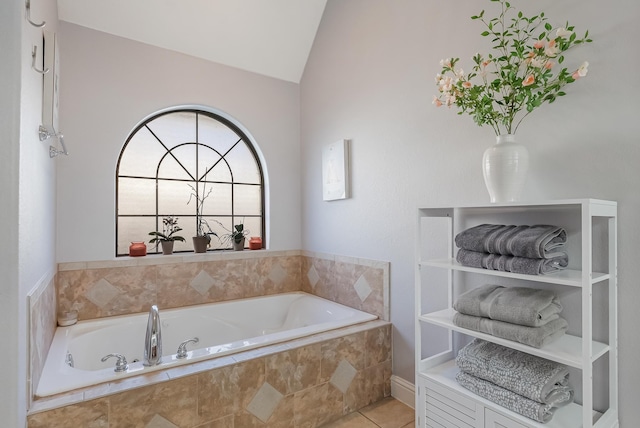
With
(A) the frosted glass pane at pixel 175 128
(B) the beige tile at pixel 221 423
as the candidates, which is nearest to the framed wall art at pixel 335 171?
(A) the frosted glass pane at pixel 175 128

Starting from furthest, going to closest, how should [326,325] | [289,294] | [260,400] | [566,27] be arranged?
[289,294] < [326,325] < [260,400] < [566,27]

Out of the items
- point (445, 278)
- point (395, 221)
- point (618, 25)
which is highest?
point (618, 25)

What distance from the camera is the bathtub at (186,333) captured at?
1471 mm

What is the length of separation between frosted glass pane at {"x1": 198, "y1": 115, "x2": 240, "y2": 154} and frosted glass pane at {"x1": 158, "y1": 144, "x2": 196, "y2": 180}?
0.14 m

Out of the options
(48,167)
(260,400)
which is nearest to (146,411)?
(260,400)

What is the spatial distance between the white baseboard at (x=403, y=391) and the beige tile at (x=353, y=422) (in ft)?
0.96

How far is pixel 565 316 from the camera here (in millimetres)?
1348

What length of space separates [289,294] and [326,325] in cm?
93

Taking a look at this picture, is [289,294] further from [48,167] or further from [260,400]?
[48,167]

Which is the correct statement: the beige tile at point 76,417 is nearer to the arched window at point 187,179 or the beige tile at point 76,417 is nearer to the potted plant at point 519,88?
the arched window at point 187,179

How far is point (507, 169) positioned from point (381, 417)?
1530 mm

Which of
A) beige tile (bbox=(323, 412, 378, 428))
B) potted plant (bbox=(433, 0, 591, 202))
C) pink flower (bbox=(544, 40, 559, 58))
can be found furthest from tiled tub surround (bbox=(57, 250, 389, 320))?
pink flower (bbox=(544, 40, 559, 58))

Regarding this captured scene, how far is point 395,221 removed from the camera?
211cm

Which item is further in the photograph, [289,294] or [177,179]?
[289,294]
